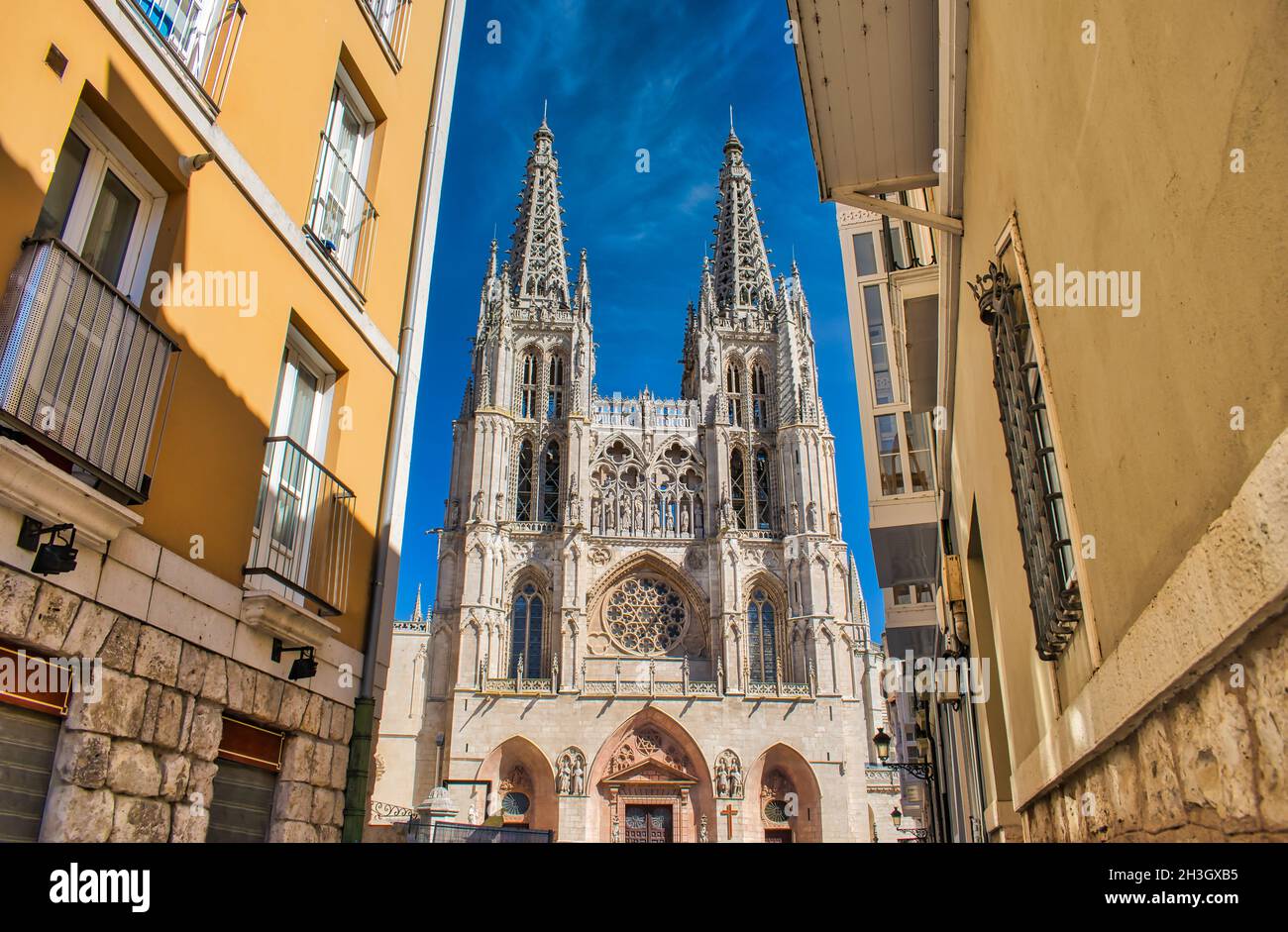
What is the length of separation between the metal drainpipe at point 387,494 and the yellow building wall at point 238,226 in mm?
95

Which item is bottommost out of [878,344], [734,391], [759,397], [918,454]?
[918,454]

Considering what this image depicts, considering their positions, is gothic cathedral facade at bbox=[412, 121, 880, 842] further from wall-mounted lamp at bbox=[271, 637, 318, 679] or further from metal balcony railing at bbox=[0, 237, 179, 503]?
metal balcony railing at bbox=[0, 237, 179, 503]

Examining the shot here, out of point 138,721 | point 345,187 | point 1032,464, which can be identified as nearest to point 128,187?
point 345,187


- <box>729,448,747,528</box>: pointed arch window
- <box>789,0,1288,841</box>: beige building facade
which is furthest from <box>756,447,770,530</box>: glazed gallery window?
<box>789,0,1288,841</box>: beige building facade

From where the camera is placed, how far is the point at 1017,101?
3654 mm

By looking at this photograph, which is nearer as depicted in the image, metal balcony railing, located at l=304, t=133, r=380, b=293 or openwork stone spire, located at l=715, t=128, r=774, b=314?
metal balcony railing, located at l=304, t=133, r=380, b=293

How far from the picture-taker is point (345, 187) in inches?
275

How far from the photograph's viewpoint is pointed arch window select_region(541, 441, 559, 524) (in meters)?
Result: 37.4

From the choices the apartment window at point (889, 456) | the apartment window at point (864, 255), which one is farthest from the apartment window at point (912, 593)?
the apartment window at point (864, 255)

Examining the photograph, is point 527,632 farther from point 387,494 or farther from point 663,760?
point 387,494

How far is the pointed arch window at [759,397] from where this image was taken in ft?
131

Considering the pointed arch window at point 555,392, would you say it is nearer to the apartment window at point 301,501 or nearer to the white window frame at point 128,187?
the apartment window at point 301,501

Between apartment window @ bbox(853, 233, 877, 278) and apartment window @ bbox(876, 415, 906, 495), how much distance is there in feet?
8.63

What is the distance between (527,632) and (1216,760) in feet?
111
